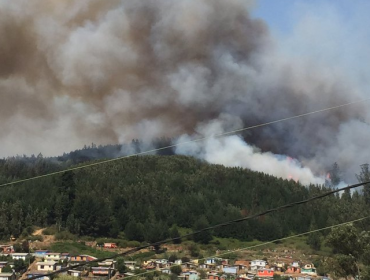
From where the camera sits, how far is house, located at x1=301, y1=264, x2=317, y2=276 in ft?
217

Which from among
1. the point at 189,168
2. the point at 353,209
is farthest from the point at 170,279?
the point at 189,168

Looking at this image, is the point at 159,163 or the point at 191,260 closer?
the point at 191,260

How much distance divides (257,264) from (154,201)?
114ft

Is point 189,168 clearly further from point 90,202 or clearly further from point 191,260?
point 191,260

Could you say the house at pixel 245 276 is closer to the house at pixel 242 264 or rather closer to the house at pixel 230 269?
the house at pixel 230 269

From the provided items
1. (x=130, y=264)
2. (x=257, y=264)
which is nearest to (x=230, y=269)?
(x=257, y=264)

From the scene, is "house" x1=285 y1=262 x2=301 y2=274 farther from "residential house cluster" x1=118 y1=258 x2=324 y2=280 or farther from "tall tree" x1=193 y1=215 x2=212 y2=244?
"tall tree" x1=193 y1=215 x2=212 y2=244

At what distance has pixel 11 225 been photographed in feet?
284

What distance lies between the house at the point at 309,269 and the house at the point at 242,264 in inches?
270

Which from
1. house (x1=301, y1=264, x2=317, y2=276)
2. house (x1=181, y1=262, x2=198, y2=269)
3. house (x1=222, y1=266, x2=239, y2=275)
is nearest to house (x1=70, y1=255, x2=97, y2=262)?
house (x1=181, y1=262, x2=198, y2=269)

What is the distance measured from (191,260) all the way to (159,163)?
47433 mm

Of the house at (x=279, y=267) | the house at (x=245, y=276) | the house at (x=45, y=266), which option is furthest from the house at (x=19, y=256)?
the house at (x=279, y=267)

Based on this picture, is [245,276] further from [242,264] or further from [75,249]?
[75,249]

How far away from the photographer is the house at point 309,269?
66.2m
